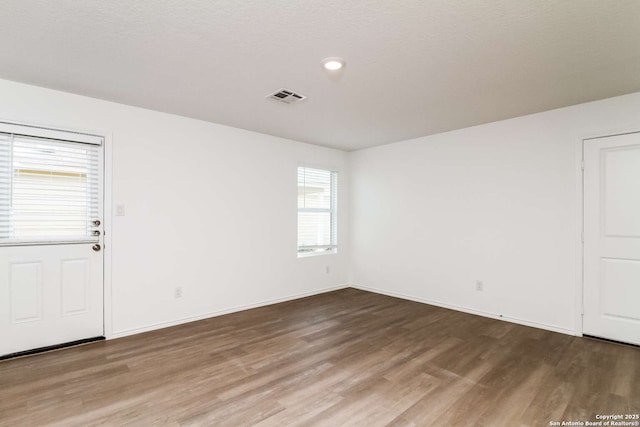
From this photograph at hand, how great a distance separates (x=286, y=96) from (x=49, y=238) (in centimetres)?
266

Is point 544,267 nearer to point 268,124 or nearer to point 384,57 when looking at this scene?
point 384,57

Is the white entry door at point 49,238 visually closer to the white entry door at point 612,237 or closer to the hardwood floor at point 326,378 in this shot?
the hardwood floor at point 326,378

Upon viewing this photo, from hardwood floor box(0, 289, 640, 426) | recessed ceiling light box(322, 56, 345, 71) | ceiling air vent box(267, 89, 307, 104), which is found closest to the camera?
hardwood floor box(0, 289, 640, 426)

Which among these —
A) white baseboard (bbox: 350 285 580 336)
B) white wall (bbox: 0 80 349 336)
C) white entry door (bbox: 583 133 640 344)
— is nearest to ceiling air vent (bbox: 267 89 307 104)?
white wall (bbox: 0 80 349 336)

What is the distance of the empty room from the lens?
6.70ft

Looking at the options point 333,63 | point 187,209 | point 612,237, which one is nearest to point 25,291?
point 187,209

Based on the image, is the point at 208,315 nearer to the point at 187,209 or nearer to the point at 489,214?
the point at 187,209

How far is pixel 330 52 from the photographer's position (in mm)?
2314

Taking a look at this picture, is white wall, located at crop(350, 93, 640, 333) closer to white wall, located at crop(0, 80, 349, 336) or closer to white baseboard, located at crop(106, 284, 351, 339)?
white baseboard, located at crop(106, 284, 351, 339)

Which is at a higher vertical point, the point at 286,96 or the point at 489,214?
the point at 286,96

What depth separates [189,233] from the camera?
12.9 feet

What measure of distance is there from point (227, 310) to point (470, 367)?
294 cm

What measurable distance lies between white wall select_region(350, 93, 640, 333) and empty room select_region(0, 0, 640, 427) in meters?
0.03

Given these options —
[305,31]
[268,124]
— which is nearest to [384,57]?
[305,31]
